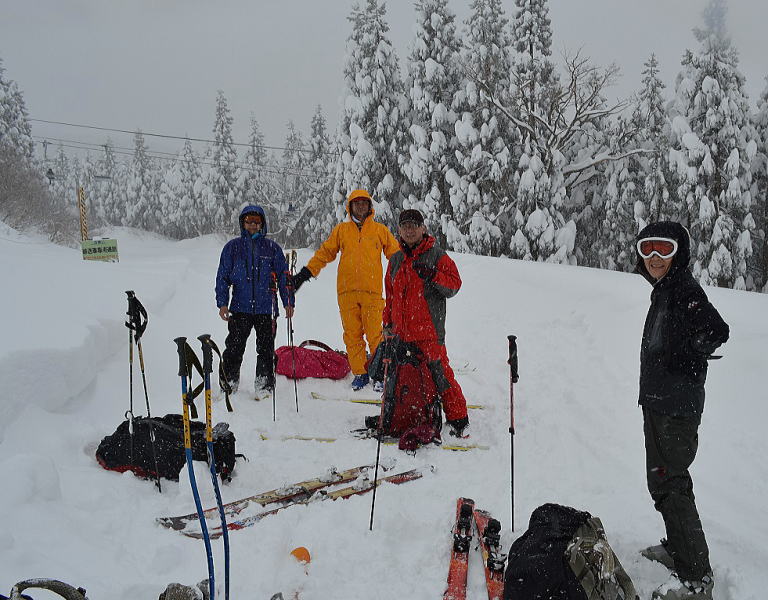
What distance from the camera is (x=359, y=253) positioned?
579 cm

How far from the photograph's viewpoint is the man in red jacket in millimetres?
4406

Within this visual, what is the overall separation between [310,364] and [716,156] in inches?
803

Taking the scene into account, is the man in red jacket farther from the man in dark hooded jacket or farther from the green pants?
the green pants

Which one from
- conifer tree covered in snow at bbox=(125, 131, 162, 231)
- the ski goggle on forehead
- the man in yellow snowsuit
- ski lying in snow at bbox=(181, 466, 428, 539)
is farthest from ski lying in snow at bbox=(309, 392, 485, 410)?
conifer tree covered in snow at bbox=(125, 131, 162, 231)

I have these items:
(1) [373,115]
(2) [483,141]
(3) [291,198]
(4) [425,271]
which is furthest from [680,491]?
(3) [291,198]

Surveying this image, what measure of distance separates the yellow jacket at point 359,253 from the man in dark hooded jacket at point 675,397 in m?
3.53

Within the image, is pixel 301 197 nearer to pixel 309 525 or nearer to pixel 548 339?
pixel 548 339

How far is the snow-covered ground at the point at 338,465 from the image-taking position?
266 cm

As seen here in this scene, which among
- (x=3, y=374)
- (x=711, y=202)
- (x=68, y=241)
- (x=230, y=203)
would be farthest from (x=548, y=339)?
(x=230, y=203)

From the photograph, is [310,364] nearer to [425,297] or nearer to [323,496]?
[425,297]

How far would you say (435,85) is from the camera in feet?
72.2

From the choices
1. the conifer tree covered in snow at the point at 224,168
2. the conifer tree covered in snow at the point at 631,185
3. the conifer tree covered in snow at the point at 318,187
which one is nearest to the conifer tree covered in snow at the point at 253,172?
the conifer tree covered in snow at the point at 224,168

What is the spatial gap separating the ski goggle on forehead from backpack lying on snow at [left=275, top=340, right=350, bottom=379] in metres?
4.56

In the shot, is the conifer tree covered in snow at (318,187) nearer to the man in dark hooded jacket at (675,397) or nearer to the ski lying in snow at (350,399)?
the ski lying in snow at (350,399)
